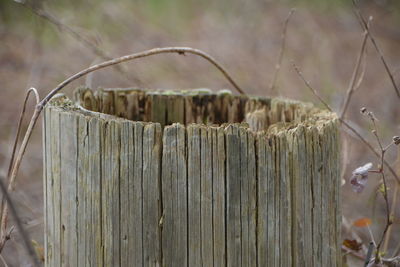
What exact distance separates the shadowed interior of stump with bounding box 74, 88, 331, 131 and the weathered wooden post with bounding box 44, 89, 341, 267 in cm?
70

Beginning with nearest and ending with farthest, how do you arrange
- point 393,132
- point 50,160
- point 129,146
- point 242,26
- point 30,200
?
1. point 129,146
2. point 50,160
3. point 30,200
4. point 393,132
5. point 242,26

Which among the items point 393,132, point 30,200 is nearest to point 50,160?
point 30,200

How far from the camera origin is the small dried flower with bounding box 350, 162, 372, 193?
Answer: 2443mm

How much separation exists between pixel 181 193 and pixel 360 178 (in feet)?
3.23

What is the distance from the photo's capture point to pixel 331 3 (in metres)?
9.88

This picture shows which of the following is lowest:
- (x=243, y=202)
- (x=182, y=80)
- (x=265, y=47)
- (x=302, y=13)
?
(x=243, y=202)

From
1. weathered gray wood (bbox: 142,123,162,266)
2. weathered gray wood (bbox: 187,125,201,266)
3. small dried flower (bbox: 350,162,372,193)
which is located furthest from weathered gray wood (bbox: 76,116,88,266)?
small dried flower (bbox: 350,162,372,193)

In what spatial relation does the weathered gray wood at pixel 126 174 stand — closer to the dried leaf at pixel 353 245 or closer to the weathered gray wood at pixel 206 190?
the weathered gray wood at pixel 206 190

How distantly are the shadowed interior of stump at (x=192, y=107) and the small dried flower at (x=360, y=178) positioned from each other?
49cm

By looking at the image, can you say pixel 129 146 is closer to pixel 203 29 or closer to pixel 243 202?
pixel 243 202

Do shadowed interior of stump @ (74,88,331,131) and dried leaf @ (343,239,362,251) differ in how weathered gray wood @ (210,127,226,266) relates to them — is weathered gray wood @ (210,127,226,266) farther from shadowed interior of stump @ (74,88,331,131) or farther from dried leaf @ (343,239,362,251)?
dried leaf @ (343,239,362,251)

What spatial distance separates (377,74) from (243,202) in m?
7.39

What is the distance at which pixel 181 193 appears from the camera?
77.1 inches

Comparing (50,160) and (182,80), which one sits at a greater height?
(182,80)
